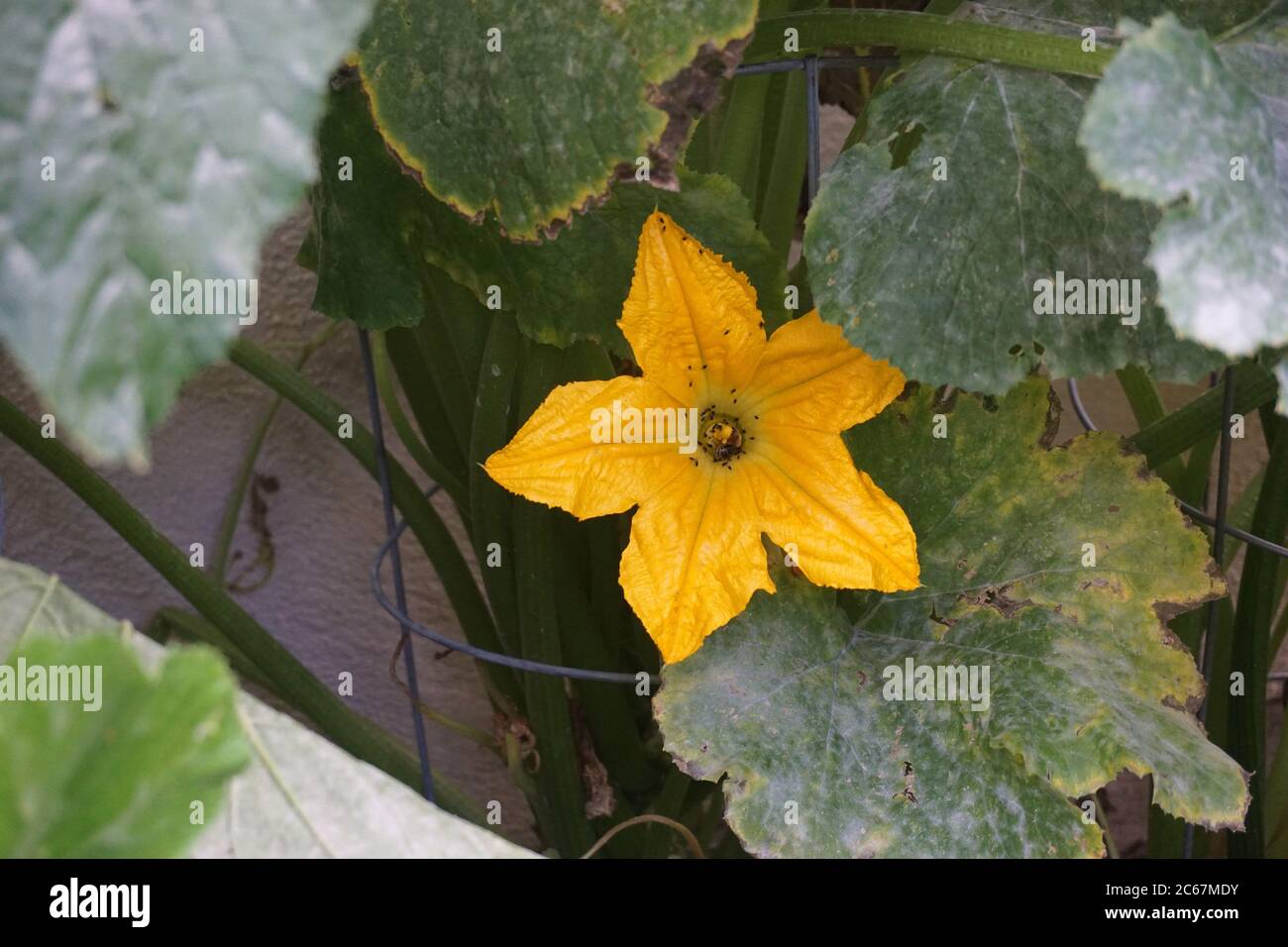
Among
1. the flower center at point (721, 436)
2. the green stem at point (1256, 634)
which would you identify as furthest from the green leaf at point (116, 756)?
the green stem at point (1256, 634)

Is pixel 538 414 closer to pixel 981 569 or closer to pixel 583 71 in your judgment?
pixel 583 71

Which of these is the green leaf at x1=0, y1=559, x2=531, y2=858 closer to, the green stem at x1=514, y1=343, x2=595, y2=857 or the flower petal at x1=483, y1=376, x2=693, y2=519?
the flower petal at x1=483, y1=376, x2=693, y2=519

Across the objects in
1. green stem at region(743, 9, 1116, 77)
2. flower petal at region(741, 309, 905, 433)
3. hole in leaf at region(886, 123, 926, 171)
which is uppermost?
green stem at region(743, 9, 1116, 77)

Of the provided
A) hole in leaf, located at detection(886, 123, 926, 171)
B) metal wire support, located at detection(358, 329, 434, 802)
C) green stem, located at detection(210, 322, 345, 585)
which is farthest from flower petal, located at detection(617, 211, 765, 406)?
green stem, located at detection(210, 322, 345, 585)

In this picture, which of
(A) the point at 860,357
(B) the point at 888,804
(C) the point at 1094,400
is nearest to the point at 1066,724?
(B) the point at 888,804

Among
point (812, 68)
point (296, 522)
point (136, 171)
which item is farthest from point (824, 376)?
point (296, 522)

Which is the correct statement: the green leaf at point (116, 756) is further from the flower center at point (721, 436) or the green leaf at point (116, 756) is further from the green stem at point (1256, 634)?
the green stem at point (1256, 634)

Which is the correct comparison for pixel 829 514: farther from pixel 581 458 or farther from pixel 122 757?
pixel 122 757
